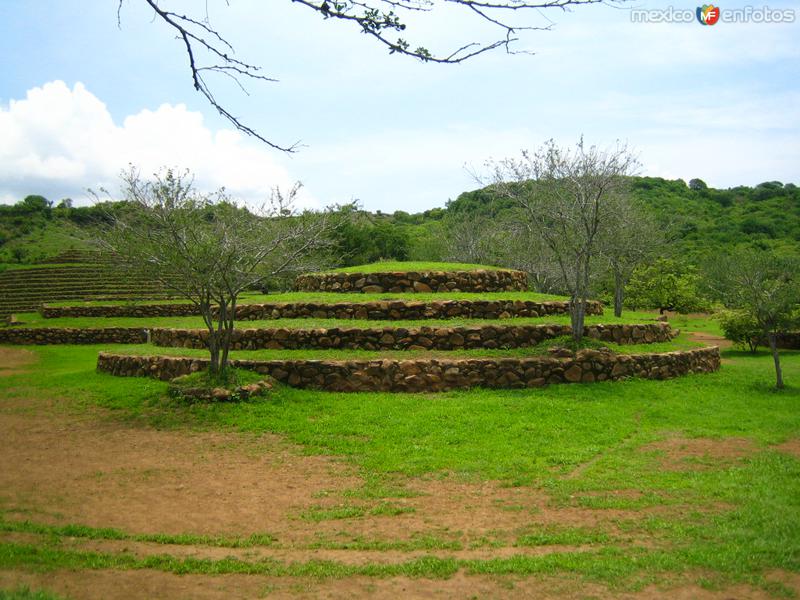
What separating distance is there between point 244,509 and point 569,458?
3893 millimetres

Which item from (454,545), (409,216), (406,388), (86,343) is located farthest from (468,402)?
(409,216)

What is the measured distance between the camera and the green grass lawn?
4676 millimetres

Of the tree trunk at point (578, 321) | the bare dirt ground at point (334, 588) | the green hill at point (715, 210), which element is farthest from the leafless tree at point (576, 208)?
the green hill at point (715, 210)

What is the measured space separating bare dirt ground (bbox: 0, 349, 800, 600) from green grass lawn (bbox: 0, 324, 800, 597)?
6.3 inches

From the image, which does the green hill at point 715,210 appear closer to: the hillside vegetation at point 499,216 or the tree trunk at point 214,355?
the hillside vegetation at point 499,216

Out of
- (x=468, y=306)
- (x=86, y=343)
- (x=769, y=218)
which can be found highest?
(x=769, y=218)

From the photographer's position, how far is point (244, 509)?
627cm

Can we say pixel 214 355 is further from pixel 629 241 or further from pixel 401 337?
pixel 629 241

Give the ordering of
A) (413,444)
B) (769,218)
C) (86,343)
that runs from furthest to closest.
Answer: (769,218) → (86,343) → (413,444)

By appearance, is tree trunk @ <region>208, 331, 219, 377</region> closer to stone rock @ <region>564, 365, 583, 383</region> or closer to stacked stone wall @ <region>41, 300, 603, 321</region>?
stacked stone wall @ <region>41, 300, 603, 321</region>

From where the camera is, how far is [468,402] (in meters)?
10.5

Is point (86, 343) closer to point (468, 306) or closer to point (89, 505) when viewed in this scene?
point (468, 306)

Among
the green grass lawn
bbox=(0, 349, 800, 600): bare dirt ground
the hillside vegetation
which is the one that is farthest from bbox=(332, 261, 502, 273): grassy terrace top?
the hillside vegetation

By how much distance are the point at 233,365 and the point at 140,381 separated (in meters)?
2.33
